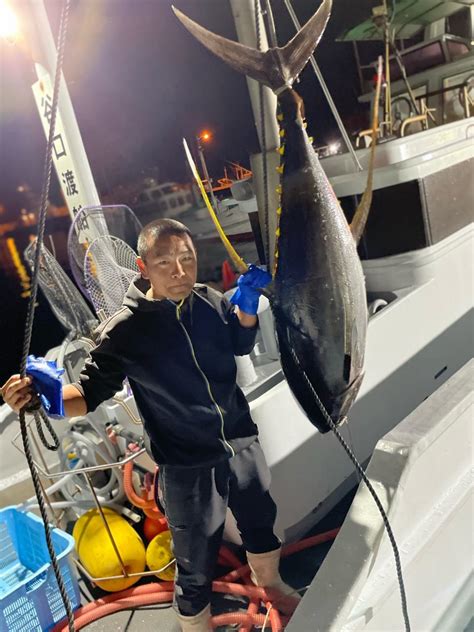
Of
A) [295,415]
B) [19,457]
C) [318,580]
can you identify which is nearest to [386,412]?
[295,415]

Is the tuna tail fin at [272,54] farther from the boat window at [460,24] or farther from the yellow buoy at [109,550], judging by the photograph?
the boat window at [460,24]

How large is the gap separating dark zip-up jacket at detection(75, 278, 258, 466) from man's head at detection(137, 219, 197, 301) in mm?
121

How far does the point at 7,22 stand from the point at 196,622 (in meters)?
3.88

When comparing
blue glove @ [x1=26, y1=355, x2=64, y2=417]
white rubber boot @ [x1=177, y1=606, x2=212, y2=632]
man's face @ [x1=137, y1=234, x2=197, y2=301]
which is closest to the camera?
blue glove @ [x1=26, y1=355, x2=64, y2=417]

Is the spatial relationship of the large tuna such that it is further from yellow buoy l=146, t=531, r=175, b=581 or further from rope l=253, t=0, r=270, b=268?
yellow buoy l=146, t=531, r=175, b=581

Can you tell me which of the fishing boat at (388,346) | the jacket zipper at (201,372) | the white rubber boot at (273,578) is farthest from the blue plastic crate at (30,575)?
the jacket zipper at (201,372)

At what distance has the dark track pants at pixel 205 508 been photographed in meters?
1.79

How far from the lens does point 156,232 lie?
1.52 m

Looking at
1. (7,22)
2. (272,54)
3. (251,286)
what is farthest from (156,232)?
(7,22)

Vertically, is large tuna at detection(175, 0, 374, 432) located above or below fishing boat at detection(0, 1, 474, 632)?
above

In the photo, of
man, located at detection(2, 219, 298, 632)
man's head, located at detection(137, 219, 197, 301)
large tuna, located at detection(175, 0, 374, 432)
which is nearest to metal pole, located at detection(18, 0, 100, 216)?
man, located at detection(2, 219, 298, 632)

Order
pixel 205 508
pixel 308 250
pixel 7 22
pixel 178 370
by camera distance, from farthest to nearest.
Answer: pixel 7 22 < pixel 205 508 < pixel 178 370 < pixel 308 250

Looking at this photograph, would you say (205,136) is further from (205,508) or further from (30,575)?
(30,575)

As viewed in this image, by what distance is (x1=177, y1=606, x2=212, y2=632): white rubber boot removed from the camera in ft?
6.29
